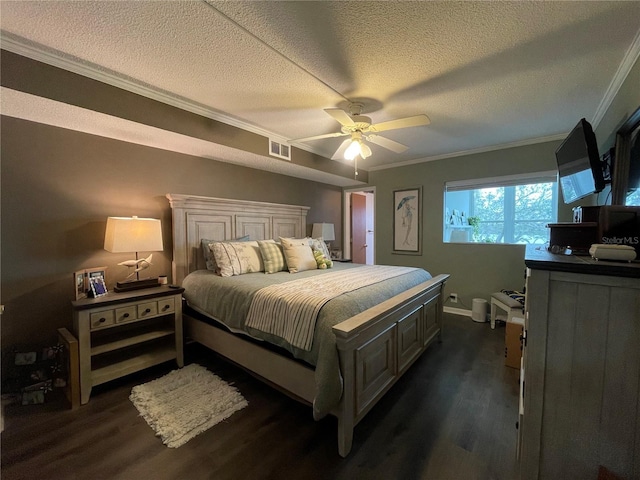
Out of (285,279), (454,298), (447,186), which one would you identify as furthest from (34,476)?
(447,186)

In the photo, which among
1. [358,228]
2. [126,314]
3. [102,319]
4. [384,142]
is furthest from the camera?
[358,228]

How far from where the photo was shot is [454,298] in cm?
416

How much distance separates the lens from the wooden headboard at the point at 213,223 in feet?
9.71

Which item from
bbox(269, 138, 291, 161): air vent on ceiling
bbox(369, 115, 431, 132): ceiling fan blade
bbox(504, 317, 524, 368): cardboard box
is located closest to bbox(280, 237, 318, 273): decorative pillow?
bbox(269, 138, 291, 161): air vent on ceiling

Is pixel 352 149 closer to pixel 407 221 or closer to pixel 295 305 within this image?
pixel 295 305

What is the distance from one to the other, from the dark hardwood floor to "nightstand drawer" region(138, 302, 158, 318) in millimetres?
591

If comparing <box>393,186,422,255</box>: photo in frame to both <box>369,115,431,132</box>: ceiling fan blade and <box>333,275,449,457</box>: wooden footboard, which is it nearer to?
<box>333,275,449,457</box>: wooden footboard

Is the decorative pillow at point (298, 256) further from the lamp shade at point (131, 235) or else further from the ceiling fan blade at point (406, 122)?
the ceiling fan blade at point (406, 122)

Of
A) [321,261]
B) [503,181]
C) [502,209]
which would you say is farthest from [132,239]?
[502,209]

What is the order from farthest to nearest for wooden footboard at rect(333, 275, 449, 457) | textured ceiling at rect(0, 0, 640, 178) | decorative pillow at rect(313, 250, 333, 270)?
decorative pillow at rect(313, 250, 333, 270) → wooden footboard at rect(333, 275, 449, 457) → textured ceiling at rect(0, 0, 640, 178)

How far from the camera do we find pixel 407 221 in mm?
4582

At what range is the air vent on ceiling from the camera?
3.31 m

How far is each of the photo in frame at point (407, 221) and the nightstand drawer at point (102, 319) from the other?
4.04 meters

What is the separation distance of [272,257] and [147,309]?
1.25 metres
